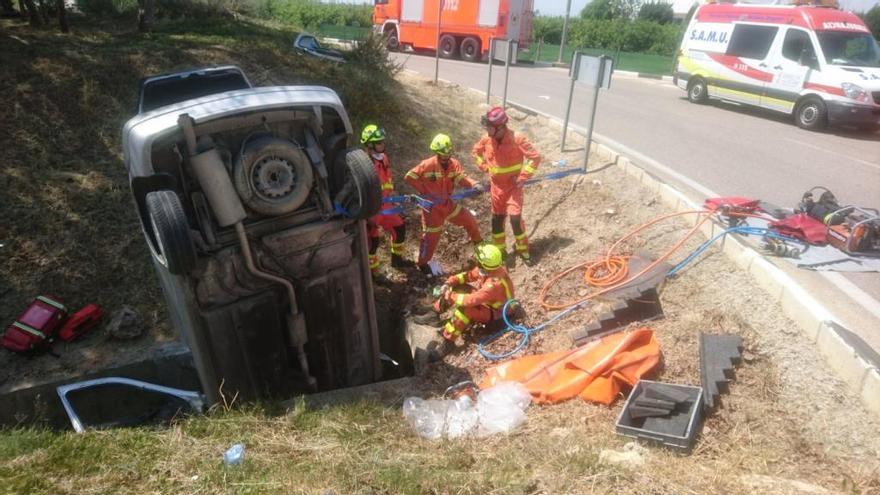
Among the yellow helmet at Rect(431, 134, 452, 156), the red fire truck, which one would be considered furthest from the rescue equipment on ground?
the red fire truck

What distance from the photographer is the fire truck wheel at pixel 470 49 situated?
2334cm

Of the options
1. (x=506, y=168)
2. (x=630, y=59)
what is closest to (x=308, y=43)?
(x=506, y=168)

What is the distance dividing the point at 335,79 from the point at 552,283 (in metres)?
5.89

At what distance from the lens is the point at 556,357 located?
14.3ft

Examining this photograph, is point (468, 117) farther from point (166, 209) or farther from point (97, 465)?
point (97, 465)

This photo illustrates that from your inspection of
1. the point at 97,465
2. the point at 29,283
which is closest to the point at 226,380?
the point at 97,465

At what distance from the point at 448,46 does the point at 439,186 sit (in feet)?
64.9

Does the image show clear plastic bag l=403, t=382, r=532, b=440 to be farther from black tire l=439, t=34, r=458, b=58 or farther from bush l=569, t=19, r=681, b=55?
bush l=569, t=19, r=681, b=55

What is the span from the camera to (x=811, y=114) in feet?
36.9

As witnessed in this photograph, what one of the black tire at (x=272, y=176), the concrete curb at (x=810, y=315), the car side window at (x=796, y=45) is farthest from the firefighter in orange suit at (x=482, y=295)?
the car side window at (x=796, y=45)

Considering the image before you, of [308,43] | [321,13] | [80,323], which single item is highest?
[321,13]

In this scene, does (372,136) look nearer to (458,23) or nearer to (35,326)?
(35,326)

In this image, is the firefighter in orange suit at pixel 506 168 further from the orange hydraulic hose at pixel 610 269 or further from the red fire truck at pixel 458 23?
the red fire truck at pixel 458 23

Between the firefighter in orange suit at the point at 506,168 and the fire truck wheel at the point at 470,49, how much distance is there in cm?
1852
